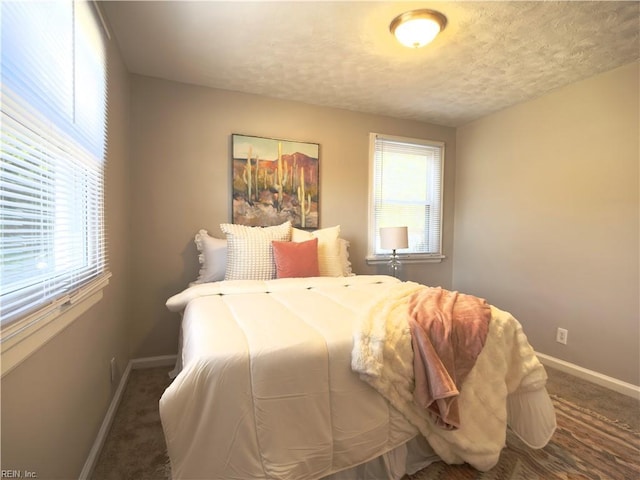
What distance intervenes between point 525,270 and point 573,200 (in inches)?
29.8

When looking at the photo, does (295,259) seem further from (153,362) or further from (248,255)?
(153,362)

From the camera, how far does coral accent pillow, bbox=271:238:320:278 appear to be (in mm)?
2480

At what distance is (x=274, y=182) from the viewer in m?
3.04

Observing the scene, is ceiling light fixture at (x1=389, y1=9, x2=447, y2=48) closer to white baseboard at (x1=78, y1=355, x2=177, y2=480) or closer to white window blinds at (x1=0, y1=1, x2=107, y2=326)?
white window blinds at (x1=0, y1=1, x2=107, y2=326)

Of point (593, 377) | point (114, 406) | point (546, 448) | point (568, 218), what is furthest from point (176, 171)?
point (593, 377)

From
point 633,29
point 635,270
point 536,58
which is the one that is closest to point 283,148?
point 536,58

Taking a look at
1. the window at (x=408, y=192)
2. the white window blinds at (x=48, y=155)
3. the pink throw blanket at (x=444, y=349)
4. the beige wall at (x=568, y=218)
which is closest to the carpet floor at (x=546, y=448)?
the pink throw blanket at (x=444, y=349)

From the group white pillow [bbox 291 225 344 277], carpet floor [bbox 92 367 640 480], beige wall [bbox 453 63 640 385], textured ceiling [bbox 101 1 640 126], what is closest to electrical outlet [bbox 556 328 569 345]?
beige wall [bbox 453 63 640 385]

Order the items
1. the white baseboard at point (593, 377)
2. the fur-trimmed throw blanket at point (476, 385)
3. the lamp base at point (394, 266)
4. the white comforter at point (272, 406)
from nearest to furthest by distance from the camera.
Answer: the white comforter at point (272, 406)
the fur-trimmed throw blanket at point (476, 385)
the white baseboard at point (593, 377)
the lamp base at point (394, 266)

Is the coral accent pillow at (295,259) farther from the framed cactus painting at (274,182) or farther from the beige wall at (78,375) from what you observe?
the beige wall at (78,375)

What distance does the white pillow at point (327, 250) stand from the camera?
9.01 ft

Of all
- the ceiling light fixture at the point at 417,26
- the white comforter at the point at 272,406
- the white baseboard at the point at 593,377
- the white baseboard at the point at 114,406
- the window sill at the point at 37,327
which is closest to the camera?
the window sill at the point at 37,327

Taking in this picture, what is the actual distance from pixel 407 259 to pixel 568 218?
1.55 meters

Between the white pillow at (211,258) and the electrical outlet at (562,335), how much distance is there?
2955 millimetres
